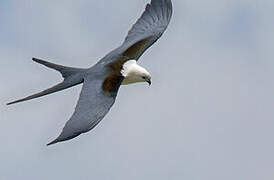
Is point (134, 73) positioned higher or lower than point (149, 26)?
lower

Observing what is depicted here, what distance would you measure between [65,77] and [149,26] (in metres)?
2.63

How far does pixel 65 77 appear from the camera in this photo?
19.0 metres

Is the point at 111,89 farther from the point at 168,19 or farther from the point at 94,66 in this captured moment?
the point at 168,19

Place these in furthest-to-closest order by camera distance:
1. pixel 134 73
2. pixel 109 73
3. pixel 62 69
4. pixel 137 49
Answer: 1. pixel 137 49
2. pixel 62 69
3. pixel 134 73
4. pixel 109 73

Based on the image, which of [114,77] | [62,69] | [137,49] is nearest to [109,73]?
[114,77]

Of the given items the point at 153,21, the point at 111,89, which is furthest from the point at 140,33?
the point at 111,89

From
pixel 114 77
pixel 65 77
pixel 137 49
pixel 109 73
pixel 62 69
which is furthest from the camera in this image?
pixel 137 49

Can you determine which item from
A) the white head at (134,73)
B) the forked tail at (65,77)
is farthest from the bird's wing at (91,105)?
the white head at (134,73)

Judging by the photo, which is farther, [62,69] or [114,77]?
[62,69]

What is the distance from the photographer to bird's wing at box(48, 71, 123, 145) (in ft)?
52.0

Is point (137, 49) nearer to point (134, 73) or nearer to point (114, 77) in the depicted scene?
point (134, 73)

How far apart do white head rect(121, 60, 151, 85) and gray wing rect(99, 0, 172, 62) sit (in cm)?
81

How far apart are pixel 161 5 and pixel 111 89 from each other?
396cm

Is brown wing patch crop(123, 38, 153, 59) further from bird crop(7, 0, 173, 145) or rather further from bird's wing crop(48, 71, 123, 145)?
bird's wing crop(48, 71, 123, 145)
